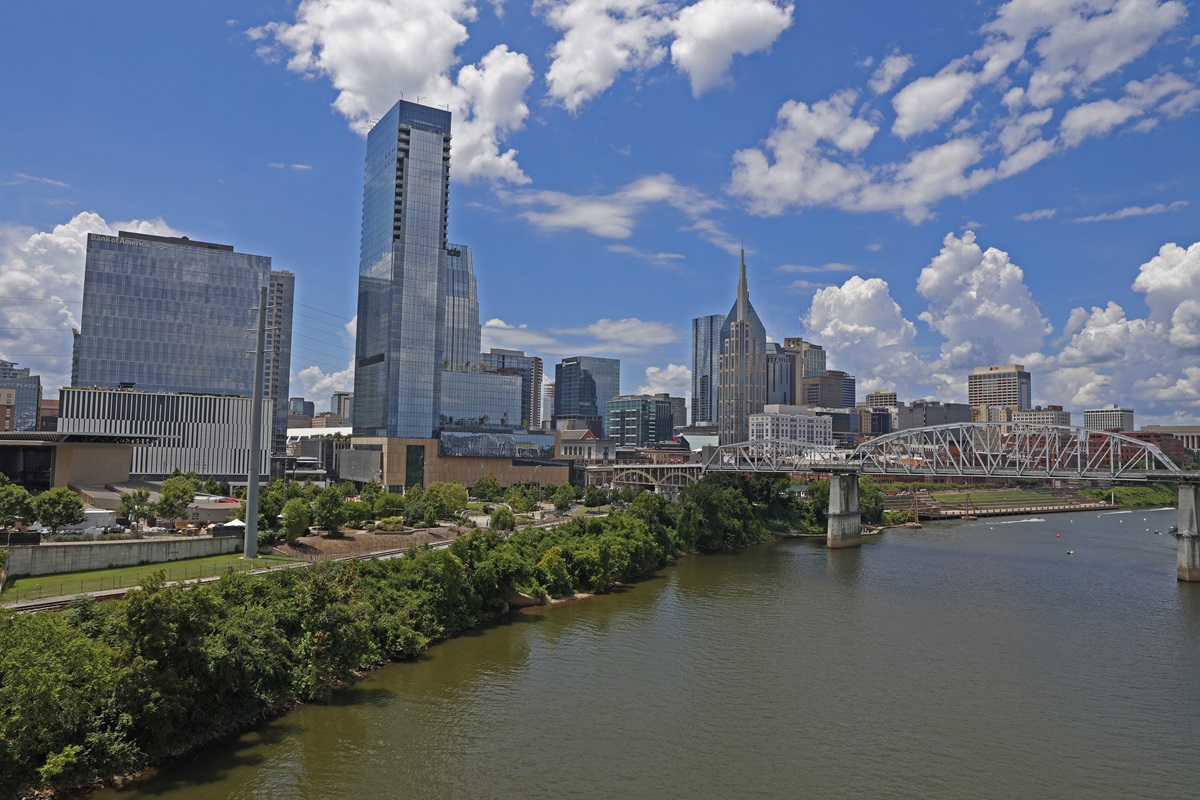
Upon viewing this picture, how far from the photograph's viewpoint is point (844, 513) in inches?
4486

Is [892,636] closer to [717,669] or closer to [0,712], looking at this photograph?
[717,669]

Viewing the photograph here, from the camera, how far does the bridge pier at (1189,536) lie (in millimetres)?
79875

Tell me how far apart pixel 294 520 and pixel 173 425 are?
77131 millimetres

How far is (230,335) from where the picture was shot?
6806 inches

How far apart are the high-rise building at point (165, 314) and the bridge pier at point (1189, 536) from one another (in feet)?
488

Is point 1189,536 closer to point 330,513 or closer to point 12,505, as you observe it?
point 330,513

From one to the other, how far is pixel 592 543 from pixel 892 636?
2766 centimetres

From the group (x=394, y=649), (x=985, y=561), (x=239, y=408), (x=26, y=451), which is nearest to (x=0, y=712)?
(x=394, y=649)

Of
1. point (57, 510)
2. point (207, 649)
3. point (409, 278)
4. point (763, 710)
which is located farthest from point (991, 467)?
point (409, 278)

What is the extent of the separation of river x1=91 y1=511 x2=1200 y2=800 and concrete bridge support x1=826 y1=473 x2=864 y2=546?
4150cm

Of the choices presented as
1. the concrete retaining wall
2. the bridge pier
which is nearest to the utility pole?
the concrete retaining wall

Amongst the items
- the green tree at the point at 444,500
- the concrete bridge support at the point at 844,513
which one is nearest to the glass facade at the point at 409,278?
the green tree at the point at 444,500

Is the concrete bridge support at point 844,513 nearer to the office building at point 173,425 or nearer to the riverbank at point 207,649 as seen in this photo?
the riverbank at point 207,649

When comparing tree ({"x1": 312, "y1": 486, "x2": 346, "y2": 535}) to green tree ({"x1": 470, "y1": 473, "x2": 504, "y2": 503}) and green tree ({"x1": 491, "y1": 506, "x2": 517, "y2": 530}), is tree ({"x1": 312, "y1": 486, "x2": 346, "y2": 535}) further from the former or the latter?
green tree ({"x1": 470, "y1": 473, "x2": 504, "y2": 503})
